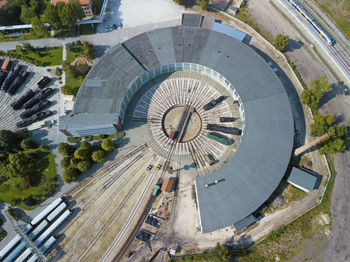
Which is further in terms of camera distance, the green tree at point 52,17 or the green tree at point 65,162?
the green tree at point 52,17

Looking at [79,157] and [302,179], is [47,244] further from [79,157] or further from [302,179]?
[302,179]

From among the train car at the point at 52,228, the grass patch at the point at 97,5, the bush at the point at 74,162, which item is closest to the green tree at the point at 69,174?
the bush at the point at 74,162

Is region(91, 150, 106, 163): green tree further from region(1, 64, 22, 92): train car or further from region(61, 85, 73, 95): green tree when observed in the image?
region(1, 64, 22, 92): train car

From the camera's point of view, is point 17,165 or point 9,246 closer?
point 9,246

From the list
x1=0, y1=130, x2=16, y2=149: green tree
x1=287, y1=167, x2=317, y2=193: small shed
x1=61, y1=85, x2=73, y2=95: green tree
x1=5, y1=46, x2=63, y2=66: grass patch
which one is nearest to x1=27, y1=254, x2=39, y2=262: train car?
x1=0, y1=130, x2=16, y2=149: green tree

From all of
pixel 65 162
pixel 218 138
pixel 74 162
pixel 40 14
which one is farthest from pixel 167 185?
pixel 40 14

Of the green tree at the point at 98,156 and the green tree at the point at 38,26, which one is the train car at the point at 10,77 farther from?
the green tree at the point at 98,156
